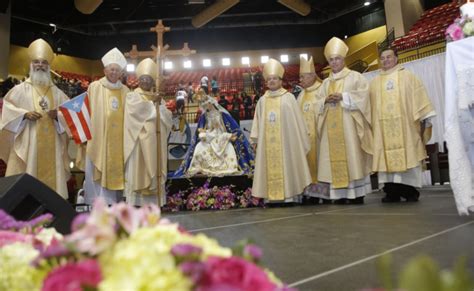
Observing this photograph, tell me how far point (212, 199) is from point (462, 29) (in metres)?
3.68

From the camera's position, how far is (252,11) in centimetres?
1927

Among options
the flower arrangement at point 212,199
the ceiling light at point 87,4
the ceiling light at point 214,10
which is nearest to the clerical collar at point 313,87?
the flower arrangement at point 212,199

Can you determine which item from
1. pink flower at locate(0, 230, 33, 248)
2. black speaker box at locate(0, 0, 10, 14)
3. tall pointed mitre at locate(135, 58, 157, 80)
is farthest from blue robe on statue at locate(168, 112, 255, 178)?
black speaker box at locate(0, 0, 10, 14)

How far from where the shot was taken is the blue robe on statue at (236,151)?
6763 mm

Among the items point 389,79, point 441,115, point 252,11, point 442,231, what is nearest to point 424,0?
point 252,11

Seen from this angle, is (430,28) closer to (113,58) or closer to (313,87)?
(313,87)

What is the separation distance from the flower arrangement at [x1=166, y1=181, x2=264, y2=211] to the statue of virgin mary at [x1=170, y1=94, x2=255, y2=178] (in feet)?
1.00

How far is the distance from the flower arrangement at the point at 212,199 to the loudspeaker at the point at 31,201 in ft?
14.1

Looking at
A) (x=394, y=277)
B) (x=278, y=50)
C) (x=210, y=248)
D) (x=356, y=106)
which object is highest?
(x=278, y=50)

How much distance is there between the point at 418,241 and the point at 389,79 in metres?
3.63

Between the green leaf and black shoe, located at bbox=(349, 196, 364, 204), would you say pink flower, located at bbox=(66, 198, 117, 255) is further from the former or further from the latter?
black shoe, located at bbox=(349, 196, 364, 204)

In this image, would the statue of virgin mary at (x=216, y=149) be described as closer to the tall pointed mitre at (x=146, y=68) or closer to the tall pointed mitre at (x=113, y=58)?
the tall pointed mitre at (x=146, y=68)

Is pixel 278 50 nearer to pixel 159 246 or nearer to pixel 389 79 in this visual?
pixel 389 79

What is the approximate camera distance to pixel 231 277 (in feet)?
1.46
